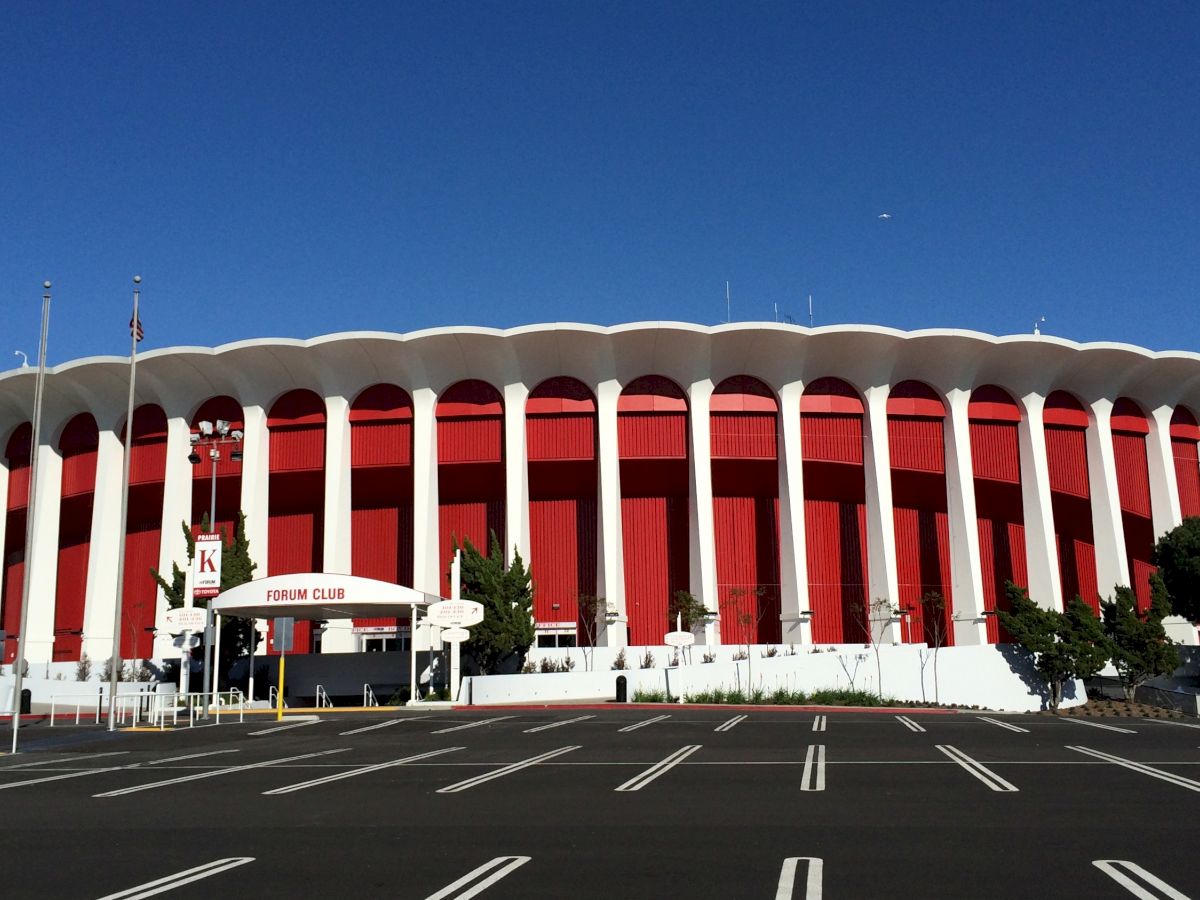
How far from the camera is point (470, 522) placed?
52.4 m

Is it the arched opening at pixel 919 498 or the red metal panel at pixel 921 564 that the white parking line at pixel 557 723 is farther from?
the arched opening at pixel 919 498

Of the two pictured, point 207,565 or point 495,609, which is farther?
point 495,609

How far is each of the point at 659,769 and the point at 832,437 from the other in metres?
37.4

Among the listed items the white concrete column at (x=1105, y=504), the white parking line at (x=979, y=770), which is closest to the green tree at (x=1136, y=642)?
the white concrete column at (x=1105, y=504)

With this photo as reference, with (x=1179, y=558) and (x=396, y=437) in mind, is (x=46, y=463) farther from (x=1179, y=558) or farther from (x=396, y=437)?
(x=1179, y=558)

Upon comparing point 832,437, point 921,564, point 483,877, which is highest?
point 832,437

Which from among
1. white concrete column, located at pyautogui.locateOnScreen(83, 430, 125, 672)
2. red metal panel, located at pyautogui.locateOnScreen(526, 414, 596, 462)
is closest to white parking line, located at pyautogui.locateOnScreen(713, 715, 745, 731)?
red metal panel, located at pyautogui.locateOnScreen(526, 414, 596, 462)

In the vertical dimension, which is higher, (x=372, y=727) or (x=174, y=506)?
(x=174, y=506)

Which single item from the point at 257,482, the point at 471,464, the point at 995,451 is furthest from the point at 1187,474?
the point at 257,482

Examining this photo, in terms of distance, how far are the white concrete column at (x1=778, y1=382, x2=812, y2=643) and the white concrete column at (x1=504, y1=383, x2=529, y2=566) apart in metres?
11.4

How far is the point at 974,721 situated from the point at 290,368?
3514 cm

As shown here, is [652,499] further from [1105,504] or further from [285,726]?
[285,726]

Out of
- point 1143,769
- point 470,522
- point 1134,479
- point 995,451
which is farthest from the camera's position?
point 1134,479

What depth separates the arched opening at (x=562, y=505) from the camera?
50.6 meters
